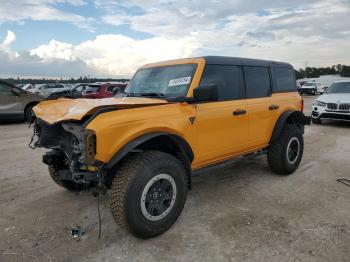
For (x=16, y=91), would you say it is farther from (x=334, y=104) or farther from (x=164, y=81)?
(x=334, y=104)

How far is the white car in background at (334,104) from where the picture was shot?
11.4 meters

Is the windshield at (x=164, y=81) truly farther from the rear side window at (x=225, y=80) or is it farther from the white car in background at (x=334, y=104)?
the white car in background at (x=334, y=104)

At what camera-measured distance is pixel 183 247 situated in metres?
3.44

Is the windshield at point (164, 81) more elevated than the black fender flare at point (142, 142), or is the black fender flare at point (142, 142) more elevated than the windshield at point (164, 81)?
the windshield at point (164, 81)

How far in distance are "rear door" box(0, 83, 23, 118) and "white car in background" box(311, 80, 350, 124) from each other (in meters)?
10.9

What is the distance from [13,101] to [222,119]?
1051 cm

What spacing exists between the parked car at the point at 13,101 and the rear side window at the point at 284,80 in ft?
33.0

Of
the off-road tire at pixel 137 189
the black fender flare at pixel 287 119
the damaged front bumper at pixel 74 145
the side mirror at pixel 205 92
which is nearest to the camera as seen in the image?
the damaged front bumper at pixel 74 145

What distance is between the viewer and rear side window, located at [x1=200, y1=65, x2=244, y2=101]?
4496 millimetres

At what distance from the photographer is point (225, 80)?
4.75 metres

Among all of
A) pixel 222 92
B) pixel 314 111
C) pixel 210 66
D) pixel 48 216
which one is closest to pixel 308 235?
pixel 222 92

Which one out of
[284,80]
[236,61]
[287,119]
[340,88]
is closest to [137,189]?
[236,61]

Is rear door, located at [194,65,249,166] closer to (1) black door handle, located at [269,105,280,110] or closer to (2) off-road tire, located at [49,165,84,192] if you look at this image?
(1) black door handle, located at [269,105,280,110]

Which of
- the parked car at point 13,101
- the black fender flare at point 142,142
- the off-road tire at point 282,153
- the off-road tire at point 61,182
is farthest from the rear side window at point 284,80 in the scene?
the parked car at point 13,101
